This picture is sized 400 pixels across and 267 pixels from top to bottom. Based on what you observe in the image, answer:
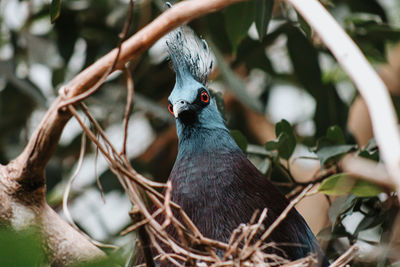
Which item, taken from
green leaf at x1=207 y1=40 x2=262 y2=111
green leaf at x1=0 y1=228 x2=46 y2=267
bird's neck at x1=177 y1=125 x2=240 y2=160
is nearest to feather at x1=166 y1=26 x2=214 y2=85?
bird's neck at x1=177 y1=125 x2=240 y2=160

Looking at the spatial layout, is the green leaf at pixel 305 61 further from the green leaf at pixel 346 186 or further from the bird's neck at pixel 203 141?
the green leaf at pixel 346 186

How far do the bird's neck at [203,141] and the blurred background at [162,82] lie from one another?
0.28 meters

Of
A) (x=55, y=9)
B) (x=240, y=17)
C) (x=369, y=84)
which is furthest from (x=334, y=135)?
(x=369, y=84)

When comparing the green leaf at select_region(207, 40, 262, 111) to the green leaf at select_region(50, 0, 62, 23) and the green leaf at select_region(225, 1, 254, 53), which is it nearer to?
the green leaf at select_region(225, 1, 254, 53)

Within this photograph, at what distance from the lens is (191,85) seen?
8.97 ft

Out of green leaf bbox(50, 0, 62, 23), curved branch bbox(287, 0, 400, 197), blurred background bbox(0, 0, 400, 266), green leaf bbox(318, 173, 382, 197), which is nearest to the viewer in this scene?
curved branch bbox(287, 0, 400, 197)

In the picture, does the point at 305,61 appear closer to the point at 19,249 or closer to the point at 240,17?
the point at 240,17

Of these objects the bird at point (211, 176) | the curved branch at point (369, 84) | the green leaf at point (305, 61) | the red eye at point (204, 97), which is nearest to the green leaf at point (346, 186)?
the bird at point (211, 176)

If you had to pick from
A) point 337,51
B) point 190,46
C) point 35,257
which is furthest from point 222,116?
point 35,257

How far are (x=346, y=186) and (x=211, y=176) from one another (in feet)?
2.02

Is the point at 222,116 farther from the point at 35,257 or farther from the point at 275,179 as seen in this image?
the point at 35,257

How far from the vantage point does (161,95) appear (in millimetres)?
4797

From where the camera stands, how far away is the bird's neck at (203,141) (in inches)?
103

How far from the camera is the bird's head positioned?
8.77 feet
